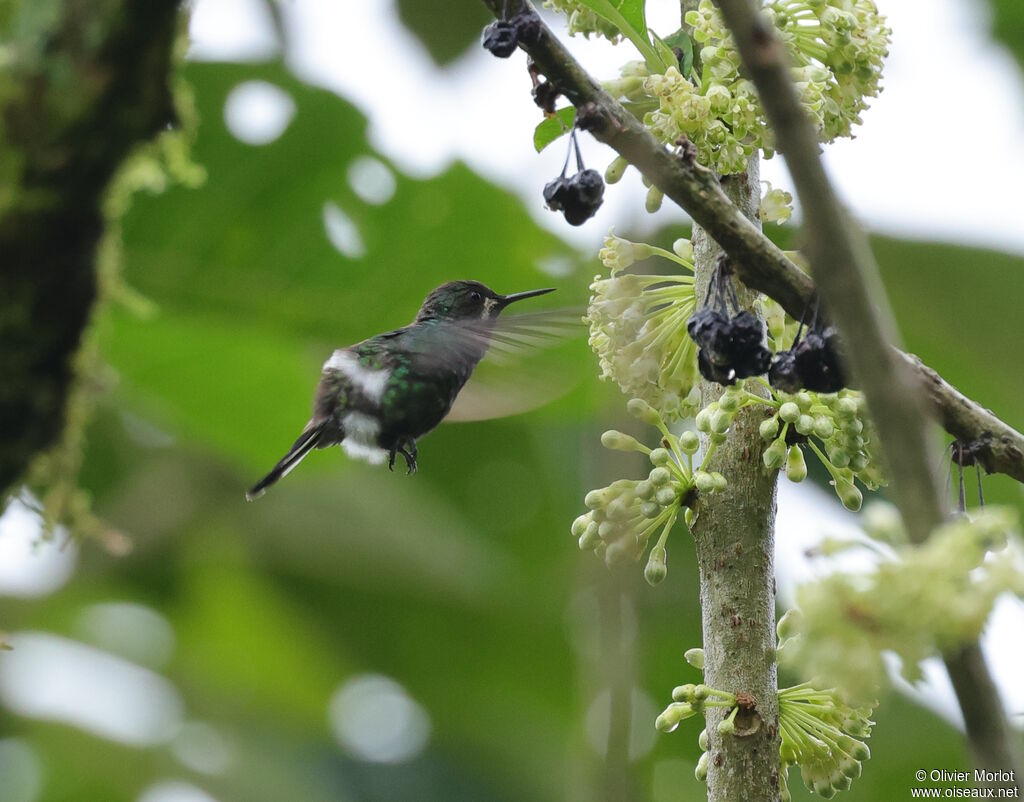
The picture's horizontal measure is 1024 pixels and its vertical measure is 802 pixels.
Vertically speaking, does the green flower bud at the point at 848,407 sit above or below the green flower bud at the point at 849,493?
above

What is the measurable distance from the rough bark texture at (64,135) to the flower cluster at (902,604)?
105 cm

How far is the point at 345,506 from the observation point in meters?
8.98

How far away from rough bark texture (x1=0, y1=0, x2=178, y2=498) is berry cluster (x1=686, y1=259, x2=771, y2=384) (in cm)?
107

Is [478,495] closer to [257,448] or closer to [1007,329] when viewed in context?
[257,448]

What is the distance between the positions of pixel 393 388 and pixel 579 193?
1991mm

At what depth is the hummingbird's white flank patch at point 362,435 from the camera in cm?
438

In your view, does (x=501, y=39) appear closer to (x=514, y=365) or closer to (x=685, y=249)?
(x=685, y=249)

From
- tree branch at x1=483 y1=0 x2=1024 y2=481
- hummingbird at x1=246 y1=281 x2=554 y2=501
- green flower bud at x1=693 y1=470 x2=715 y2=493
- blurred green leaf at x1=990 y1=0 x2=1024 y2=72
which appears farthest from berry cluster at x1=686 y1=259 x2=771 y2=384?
blurred green leaf at x1=990 y1=0 x2=1024 y2=72

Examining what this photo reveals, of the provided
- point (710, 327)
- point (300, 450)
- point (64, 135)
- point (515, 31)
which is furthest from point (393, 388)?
point (64, 135)

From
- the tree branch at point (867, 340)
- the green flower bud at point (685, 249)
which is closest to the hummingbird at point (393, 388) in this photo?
the green flower bud at point (685, 249)

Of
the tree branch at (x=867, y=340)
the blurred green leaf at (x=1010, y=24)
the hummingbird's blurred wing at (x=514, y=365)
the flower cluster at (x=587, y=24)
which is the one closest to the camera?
the tree branch at (x=867, y=340)

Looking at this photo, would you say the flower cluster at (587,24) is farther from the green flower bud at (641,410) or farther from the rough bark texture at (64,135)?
the rough bark texture at (64,135)

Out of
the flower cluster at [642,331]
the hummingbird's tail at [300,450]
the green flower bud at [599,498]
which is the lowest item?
the green flower bud at [599,498]

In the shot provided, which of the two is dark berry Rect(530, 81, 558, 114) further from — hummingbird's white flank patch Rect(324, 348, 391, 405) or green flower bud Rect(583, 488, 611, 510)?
hummingbird's white flank patch Rect(324, 348, 391, 405)
